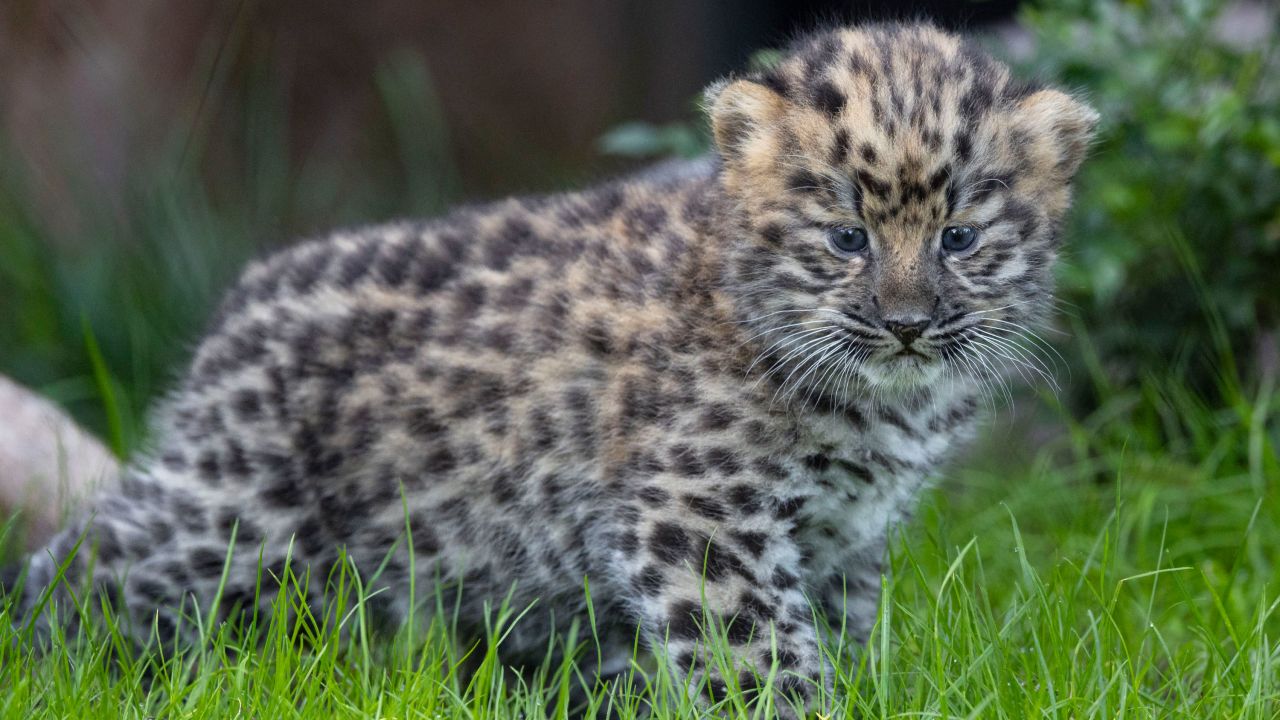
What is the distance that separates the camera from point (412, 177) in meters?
8.46

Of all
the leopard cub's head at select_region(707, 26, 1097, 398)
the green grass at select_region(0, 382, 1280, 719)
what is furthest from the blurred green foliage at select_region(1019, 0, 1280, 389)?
the leopard cub's head at select_region(707, 26, 1097, 398)

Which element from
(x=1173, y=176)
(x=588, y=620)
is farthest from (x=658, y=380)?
(x=1173, y=176)

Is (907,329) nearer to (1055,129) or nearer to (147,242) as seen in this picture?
(1055,129)

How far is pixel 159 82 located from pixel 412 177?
1.41 m

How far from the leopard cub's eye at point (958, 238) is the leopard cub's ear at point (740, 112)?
0.57 m

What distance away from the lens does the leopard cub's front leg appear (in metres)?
3.94

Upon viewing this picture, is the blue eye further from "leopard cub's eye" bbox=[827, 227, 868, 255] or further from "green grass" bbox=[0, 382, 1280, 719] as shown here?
"green grass" bbox=[0, 382, 1280, 719]

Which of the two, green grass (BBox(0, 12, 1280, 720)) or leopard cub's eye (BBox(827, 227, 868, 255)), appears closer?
green grass (BBox(0, 12, 1280, 720))

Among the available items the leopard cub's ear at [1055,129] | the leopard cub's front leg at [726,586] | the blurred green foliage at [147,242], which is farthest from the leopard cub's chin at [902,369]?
the blurred green foliage at [147,242]

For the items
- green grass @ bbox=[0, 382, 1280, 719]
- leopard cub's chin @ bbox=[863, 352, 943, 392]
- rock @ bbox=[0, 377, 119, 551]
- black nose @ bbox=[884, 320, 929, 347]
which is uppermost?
black nose @ bbox=[884, 320, 929, 347]

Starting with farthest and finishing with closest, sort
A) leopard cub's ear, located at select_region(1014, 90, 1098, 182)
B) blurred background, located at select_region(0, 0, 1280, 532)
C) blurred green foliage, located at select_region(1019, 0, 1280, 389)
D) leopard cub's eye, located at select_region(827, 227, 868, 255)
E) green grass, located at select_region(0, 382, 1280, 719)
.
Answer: blurred background, located at select_region(0, 0, 1280, 532)
blurred green foliage, located at select_region(1019, 0, 1280, 389)
leopard cub's ear, located at select_region(1014, 90, 1098, 182)
leopard cub's eye, located at select_region(827, 227, 868, 255)
green grass, located at select_region(0, 382, 1280, 719)

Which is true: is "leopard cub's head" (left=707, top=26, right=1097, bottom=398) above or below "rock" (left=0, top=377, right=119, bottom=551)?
above

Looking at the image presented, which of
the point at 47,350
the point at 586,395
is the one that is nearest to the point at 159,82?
the point at 47,350

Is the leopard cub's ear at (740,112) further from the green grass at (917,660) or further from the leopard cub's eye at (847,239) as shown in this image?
the green grass at (917,660)
